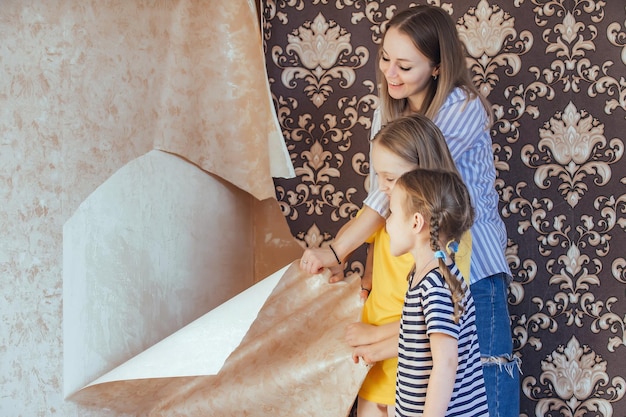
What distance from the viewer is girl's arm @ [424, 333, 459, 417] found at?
1428 millimetres

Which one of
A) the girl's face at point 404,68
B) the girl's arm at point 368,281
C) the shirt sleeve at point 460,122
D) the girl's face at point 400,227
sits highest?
the girl's face at point 404,68

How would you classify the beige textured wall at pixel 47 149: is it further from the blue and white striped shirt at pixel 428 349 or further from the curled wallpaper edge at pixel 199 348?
the blue and white striped shirt at pixel 428 349

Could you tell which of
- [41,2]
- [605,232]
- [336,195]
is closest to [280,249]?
[336,195]

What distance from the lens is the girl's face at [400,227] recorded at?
1.52m

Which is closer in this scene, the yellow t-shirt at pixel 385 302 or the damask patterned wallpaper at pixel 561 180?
the yellow t-shirt at pixel 385 302

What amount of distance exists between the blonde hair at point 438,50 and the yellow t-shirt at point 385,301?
1.13ft

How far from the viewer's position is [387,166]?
1705 millimetres

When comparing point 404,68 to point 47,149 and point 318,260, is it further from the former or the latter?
point 47,149

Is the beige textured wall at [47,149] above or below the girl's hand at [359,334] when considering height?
above

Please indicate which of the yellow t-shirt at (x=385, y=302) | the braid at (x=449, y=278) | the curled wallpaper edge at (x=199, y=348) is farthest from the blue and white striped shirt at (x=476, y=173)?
the curled wallpaper edge at (x=199, y=348)

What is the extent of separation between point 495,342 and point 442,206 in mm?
446

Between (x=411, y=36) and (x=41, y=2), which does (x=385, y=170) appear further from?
(x=41, y=2)

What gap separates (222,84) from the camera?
7.51 ft

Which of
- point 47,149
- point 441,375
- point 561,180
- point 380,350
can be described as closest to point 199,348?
point 380,350
